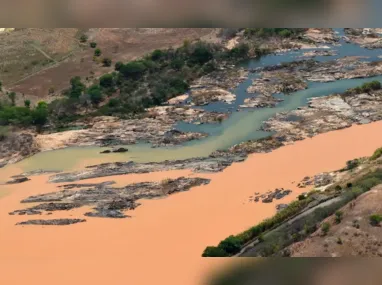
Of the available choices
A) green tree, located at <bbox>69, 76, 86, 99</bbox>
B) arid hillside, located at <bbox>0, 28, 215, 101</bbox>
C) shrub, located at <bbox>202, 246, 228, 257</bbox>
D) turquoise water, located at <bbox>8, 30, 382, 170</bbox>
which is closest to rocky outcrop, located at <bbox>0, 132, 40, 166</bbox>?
turquoise water, located at <bbox>8, 30, 382, 170</bbox>

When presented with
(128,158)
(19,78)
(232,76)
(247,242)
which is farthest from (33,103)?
(247,242)

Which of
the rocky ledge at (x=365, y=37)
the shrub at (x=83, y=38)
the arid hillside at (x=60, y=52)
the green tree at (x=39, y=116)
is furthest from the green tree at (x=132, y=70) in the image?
the rocky ledge at (x=365, y=37)

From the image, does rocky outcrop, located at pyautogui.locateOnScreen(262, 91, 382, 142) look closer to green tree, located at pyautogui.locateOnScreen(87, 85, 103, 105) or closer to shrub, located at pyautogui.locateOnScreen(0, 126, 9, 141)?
green tree, located at pyautogui.locateOnScreen(87, 85, 103, 105)

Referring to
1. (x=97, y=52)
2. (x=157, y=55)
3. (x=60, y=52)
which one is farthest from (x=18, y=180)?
(x=60, y=52)

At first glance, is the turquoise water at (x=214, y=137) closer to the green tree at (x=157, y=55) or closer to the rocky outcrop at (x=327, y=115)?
the rocky outcrop at (x=327, y=115)
